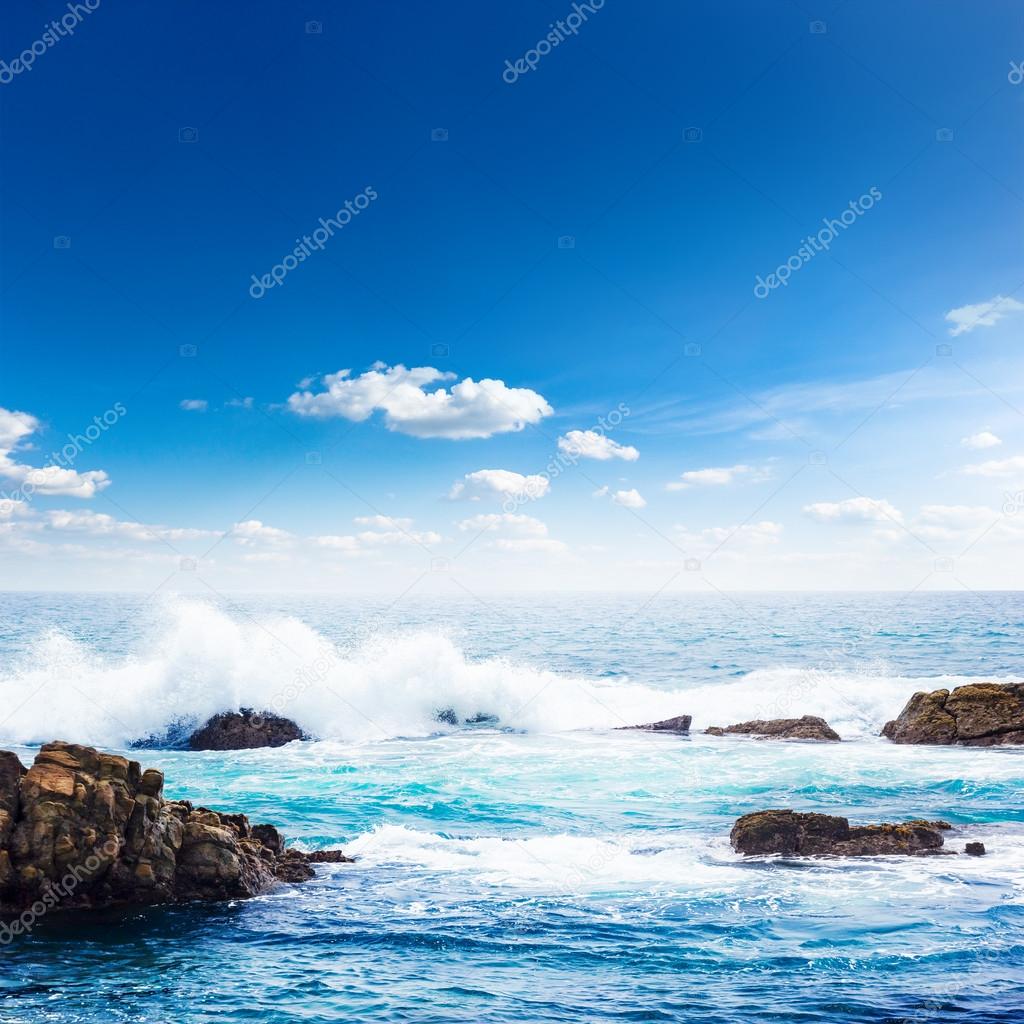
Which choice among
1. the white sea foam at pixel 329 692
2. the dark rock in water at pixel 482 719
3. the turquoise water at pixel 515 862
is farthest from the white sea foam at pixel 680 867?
the dark rock in water at pixel 482 719

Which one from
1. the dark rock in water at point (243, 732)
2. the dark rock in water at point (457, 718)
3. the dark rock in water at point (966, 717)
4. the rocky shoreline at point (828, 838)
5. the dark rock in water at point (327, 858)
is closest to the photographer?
the rocky shoreline at point (828, 838)

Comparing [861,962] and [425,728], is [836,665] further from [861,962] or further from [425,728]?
[861,962]

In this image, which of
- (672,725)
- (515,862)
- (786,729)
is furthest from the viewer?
(672,725)

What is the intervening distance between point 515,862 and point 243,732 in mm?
16444

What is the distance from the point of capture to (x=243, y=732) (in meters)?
29.6

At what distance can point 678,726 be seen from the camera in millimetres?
32156

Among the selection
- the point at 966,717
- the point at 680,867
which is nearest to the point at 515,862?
the point at 680,867

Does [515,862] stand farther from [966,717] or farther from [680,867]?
[966,717]

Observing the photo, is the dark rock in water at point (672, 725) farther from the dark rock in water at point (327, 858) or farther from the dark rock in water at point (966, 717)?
the dark rock in water at point (327, 858)

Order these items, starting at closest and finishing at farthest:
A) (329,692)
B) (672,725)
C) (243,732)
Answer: (243,732) < (672,725) < (329,692)

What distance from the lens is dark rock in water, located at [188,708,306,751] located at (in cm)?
2898

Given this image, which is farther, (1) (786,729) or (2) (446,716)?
(2) (446,716)

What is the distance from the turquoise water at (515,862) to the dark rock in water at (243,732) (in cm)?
133

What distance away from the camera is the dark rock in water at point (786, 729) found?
2988cm
